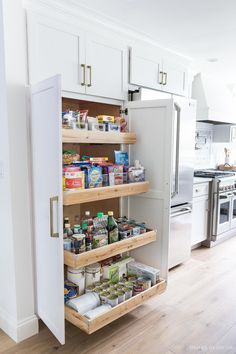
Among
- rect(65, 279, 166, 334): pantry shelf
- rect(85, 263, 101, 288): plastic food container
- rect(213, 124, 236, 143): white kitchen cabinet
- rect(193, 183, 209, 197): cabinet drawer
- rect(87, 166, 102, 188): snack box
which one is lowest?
rect(65, 279, 166, 334): pantry shelf

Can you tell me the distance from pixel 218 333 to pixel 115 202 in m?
1.38

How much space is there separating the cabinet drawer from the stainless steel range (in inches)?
4.7

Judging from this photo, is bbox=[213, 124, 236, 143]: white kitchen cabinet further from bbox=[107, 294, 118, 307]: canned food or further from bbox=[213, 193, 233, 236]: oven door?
bbox=[107, 294, 118, 307]: canned food

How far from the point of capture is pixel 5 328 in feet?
6.95

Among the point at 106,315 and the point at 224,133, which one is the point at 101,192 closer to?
the point at 106,315

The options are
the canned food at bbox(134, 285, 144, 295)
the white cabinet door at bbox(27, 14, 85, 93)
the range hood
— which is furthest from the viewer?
the range hood

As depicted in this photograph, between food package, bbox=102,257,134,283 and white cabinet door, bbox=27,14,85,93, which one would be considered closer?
white cabinet door, bbox=27,14,85,93

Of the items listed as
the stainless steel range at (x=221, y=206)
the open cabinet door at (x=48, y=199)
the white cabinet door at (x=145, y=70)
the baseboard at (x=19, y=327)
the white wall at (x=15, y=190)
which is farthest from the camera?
the stainless steel range at (x=221, y=206)

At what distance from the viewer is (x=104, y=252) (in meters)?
2.06

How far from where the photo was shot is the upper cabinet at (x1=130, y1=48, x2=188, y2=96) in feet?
8.77

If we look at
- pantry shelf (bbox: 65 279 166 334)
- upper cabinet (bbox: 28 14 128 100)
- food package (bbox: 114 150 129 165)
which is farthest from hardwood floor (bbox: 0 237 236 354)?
upper cabinet (bbox: 28 14 128 100)

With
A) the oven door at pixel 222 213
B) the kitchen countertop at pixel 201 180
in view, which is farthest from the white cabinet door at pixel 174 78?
the oven door at pixel 222 213

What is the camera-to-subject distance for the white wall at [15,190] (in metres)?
1.80

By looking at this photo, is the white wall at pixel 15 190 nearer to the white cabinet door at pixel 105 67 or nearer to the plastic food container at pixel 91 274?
the plastic food container at pixel 91 274
